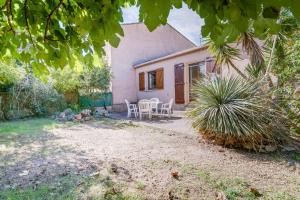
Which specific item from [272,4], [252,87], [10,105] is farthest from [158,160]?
[10,105]

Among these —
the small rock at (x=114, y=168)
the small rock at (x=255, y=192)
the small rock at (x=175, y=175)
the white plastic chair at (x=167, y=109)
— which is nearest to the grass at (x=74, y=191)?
the small rock at (x=114, y=168)

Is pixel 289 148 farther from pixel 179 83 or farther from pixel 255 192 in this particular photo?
pixel 179 83

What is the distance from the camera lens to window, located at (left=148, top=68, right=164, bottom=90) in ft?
52.2

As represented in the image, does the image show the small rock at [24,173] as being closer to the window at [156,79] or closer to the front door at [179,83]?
the front door at [179,83]

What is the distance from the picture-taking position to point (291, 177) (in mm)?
4332

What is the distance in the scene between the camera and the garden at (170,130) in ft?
6.00

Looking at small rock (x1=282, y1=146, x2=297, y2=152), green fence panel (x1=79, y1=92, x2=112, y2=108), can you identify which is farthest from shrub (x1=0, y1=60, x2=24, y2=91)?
small rock (x1=282, y1=146, x2=297, y2=152)

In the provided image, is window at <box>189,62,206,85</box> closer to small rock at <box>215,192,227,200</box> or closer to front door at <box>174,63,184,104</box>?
front door at <box>174,63,184,104</box>

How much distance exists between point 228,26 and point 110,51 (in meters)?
17.4

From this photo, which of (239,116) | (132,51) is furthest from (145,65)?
(239,116)

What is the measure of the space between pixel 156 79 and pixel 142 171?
12.3 metres

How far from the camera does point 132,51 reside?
61.5 feet

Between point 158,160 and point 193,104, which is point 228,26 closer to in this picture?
point 158,160

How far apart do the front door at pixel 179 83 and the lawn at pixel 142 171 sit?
703 cm
